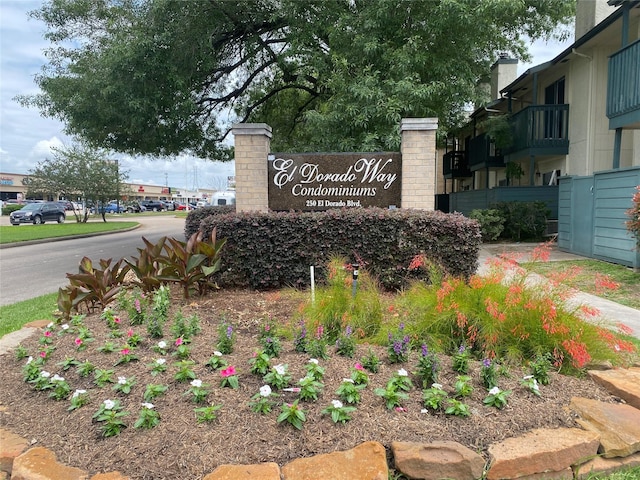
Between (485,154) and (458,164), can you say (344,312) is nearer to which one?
(485,154)

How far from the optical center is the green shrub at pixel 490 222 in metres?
13.0

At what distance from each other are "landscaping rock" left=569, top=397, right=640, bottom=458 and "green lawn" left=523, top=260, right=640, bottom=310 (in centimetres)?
229

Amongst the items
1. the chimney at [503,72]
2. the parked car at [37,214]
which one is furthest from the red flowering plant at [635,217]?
the parked car at [37,214]

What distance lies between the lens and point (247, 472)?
6.95 feet

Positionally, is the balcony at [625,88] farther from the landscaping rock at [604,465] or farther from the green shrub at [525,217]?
the landscaping rock at [604,465]

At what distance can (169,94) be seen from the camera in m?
11.7

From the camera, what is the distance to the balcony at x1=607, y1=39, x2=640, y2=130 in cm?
998

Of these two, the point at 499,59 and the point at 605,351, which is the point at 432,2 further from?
the point at 499,59

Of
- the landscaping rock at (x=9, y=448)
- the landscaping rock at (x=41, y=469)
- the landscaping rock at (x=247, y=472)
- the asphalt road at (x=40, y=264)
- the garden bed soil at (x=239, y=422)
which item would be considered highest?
the garden bed soil at (x=239, y=422)

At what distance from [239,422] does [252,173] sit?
5826 millimetres

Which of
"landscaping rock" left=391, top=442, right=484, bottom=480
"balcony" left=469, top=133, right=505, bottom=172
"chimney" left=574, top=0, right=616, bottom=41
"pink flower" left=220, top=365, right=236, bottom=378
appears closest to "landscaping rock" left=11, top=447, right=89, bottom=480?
"pink flower" left=220, top=365, right=236, bottom=378

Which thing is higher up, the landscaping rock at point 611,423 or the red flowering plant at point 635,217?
the red flowering plant at point 635,217

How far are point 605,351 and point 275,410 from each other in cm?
271

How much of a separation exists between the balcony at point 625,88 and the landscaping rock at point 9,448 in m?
12.5
